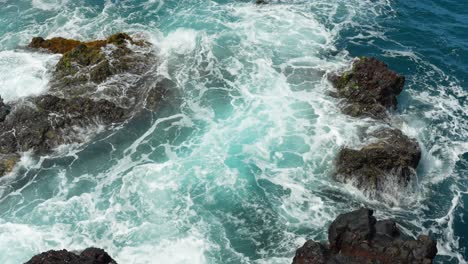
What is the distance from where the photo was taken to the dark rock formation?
2219cm

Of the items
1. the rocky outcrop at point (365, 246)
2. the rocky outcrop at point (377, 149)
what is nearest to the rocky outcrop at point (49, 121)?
the rocky outcrop at point (377, 149)

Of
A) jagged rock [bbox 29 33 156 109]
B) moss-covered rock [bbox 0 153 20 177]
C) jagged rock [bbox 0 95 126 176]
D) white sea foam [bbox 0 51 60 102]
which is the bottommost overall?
moss-covered rock [bbox 0 153 20 177]

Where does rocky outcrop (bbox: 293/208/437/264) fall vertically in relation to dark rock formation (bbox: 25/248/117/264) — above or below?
above

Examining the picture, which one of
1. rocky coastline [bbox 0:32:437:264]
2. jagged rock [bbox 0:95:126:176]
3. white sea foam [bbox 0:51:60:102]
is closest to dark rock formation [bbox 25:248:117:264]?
rocky coastline [bbox 0:32:437:264]

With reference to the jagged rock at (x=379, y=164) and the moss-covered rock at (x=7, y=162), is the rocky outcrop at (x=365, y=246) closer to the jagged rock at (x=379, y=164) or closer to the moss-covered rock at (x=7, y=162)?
the jagged rock at (x=379, y=164)

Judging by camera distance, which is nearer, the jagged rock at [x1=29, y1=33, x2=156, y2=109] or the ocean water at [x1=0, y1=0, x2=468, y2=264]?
the ocean water at [x1=0, y1=0, x2=468, y2=264]

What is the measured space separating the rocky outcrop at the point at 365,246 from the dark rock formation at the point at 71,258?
999 centimetres

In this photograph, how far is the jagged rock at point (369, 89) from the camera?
3372 centimetres

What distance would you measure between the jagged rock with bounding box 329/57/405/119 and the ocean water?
1165 mm

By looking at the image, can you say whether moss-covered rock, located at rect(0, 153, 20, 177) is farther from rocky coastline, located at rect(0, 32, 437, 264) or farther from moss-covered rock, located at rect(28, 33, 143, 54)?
moss-covered rock, located at rect(28, 33, 143, 54)

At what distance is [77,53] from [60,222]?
619 inches

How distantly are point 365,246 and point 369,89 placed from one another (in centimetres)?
1526

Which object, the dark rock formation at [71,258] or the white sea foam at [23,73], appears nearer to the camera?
the dark rock formation at [71,258]

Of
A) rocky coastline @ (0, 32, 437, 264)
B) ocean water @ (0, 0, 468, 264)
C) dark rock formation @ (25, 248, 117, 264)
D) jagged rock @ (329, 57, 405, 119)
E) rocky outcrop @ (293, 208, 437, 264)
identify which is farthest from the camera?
jagged rock @ (329, 57, 405, 119)
